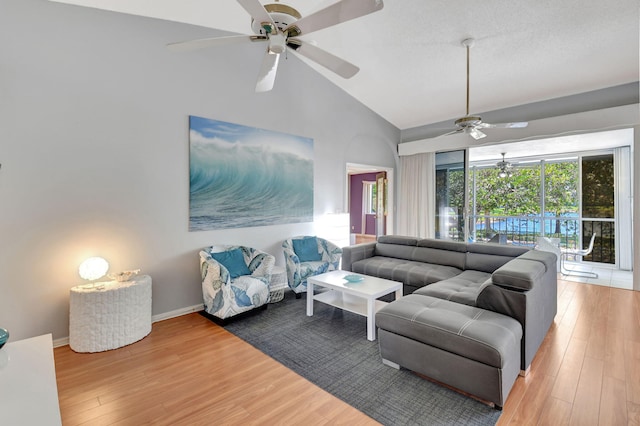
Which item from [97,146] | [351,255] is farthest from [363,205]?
[97,146]

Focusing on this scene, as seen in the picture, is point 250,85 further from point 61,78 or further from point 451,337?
point 451,337

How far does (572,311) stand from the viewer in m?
3.55

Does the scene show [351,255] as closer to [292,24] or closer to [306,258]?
[306,258]

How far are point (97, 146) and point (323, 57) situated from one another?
2.34m

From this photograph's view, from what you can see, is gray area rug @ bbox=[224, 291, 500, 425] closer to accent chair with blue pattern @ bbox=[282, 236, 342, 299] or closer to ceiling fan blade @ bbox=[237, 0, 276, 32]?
accent chair with blue pattern @ bbox=[282, 236, 342, 299]

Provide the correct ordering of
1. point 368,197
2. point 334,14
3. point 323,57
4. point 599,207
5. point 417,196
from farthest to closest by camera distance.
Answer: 1. point 368,197
2. point 417,196
3. point 599,207
4. point 323,57
5. point 334,14

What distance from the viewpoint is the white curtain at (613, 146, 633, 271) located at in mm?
5543

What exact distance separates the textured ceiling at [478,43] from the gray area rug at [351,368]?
3023 mm

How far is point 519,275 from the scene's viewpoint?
2154 mm

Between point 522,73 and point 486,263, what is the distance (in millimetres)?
2822

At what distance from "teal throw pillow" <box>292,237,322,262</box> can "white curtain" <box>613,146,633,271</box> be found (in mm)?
5833

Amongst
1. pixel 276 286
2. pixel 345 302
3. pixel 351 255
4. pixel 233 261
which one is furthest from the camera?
pixel 351 255

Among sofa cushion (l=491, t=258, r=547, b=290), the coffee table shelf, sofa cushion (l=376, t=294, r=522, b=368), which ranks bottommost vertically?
the coffee table shelf

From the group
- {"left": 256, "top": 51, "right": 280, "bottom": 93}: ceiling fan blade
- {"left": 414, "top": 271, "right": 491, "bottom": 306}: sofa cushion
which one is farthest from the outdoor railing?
{"left": 256, "top": 51, "right": 280, "bottom": 93}: ceiling fan blade
